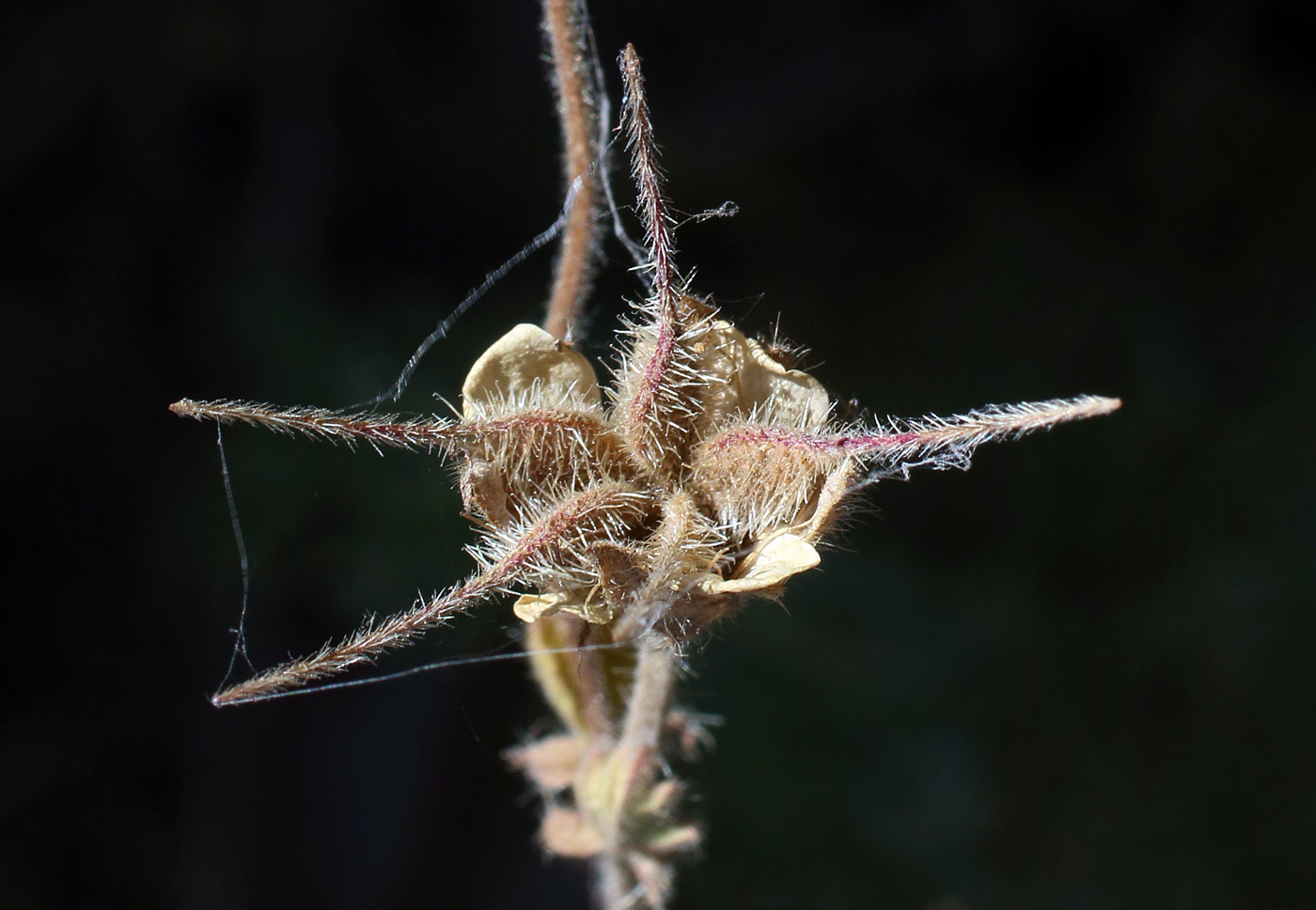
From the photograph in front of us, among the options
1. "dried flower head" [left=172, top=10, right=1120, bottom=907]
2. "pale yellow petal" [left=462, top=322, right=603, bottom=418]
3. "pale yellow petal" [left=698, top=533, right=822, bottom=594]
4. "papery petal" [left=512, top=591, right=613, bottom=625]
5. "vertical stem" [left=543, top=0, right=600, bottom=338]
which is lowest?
"papery petal" [left=512, top=591, right=613, bottom=625]

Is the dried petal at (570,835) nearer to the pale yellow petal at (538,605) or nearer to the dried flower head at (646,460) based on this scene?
the dried flower head at (646,460)

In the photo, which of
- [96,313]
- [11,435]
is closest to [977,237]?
[96,313]

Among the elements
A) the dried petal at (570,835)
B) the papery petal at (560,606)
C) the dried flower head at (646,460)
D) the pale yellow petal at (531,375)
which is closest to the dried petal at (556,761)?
the dried petal at (570,835)

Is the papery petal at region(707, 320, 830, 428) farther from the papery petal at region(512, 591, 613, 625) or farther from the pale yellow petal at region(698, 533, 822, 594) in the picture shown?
the papery petal at region(512, 591, 613, 625)

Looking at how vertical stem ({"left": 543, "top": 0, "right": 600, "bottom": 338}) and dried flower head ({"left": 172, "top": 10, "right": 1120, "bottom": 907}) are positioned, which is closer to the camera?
dried flower head ({"left": 172, "top": 10, "right": 1120, "bottom": 907})

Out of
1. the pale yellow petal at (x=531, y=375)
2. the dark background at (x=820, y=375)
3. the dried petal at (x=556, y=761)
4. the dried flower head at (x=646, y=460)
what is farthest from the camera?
the dark background at (x=820, y=375)

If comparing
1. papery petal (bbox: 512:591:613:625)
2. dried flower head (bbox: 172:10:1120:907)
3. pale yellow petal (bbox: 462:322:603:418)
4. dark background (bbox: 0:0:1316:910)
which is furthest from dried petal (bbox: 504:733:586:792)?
dark background (bbox: 0:0:1316:910)

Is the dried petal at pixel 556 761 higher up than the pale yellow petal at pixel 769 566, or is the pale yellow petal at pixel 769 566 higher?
the pale yellow petal at pixel 769 566
